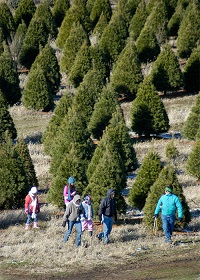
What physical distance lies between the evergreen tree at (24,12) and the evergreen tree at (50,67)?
13088 millimetres

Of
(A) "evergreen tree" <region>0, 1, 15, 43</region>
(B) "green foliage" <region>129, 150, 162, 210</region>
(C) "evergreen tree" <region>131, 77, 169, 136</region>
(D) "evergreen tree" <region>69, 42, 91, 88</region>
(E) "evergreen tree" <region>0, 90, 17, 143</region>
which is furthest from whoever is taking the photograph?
(A) "evergreen tree" <region>0, 1, 15, 43</region>

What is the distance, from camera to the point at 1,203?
23.5 metres

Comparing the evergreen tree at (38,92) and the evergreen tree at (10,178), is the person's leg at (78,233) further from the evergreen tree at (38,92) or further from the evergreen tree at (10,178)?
the evergreen tree at (38,92)

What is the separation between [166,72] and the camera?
38594mm

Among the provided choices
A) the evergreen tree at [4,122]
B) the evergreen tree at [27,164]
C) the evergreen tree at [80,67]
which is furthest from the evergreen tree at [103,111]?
the evergreen tree at [80,67]

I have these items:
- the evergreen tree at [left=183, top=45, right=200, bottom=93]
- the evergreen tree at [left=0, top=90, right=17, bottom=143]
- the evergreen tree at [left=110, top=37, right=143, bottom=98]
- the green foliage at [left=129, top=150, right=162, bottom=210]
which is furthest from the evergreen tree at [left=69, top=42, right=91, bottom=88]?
the green foliage at [left=129, top=150, right=162, bottom=210]

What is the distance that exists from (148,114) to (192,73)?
25.7 ft

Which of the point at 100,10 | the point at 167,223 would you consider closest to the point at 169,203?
the point at 167,223

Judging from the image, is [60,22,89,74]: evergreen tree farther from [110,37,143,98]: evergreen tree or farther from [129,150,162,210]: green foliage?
[129,150,162,210]: green foliage

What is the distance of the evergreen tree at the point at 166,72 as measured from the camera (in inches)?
1519

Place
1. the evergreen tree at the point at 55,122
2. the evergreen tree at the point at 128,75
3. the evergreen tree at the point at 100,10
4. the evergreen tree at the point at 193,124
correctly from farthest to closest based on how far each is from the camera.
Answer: the evergreen tree at the point at 100,10 → the evergreen tree at the point at 128,75 → the evergreen tree at the point at 193,124 → the evergreen tree at the point at 55,122

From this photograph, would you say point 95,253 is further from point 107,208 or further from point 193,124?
point 193,124

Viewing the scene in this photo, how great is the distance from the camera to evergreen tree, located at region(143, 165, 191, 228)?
18.3 m

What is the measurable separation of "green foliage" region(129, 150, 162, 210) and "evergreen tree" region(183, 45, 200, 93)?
1833 centimetres
